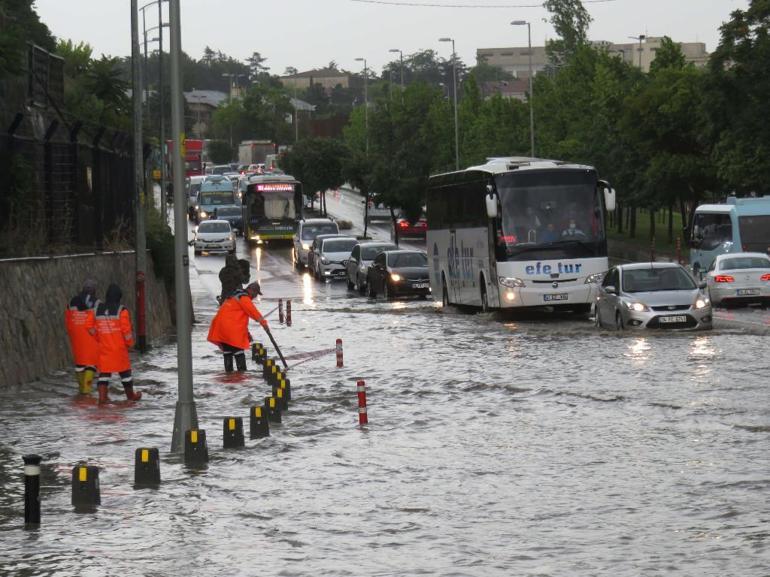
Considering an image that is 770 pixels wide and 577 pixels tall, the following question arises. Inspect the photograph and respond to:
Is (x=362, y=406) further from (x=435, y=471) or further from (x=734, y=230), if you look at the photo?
(x=734, y=230)

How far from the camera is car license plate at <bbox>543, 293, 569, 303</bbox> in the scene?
35.4 metres

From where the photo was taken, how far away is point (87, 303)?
74.7 ft

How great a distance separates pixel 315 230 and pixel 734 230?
27.0 metres

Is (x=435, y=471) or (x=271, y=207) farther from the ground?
(x=271, y=207)

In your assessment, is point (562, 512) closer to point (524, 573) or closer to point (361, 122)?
point (524, 573)

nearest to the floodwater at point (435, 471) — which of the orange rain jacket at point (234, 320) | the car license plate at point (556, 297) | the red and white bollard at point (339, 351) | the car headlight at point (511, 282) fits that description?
the red and white bollard at point (339, 351)

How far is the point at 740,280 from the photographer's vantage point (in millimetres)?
39250

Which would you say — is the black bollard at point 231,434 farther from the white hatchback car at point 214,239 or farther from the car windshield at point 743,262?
the white hatchback car at point 214,239

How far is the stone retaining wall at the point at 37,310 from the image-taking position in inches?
934

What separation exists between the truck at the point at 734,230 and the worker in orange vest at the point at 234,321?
2336cm

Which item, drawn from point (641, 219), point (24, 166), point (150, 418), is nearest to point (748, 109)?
point (24, 166)

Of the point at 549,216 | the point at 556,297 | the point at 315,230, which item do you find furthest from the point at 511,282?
the point at 315,230

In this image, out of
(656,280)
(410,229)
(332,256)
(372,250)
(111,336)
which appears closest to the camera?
(111,336)

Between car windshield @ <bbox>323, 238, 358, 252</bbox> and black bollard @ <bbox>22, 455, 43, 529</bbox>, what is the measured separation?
48351 millimetres
